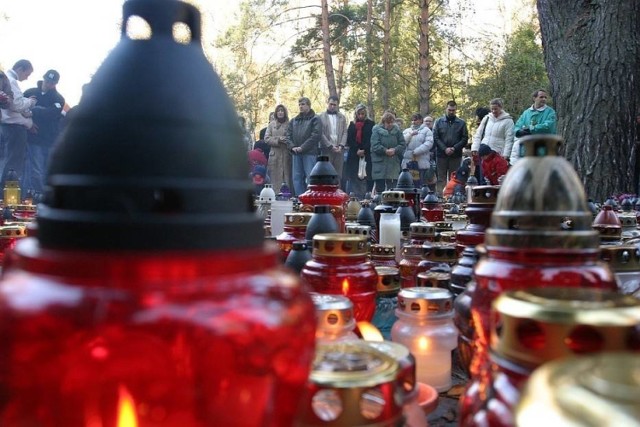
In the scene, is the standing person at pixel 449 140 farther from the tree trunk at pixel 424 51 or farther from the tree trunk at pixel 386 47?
the tree trunk at pixel 386 47

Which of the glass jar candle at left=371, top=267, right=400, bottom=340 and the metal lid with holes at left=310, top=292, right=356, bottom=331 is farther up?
the metal lid with holes at left=310, top=292, right=356, bottom=331

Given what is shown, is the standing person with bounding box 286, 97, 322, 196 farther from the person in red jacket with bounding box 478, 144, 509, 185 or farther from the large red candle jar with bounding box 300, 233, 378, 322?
the large red candle jar with bounding box 300, 233, 378, 322

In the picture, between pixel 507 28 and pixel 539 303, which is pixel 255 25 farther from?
pixel 539 303

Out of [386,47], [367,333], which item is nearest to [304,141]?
[367,333]

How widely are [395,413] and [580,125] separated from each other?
5094mm

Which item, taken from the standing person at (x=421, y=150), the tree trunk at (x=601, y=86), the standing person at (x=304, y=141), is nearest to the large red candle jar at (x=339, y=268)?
the tree trunk at (x=601, y=86)

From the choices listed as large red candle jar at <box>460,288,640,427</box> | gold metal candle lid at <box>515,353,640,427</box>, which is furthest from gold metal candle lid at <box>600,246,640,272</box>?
gold metal candle lid at <box>515,353,640,427</box>

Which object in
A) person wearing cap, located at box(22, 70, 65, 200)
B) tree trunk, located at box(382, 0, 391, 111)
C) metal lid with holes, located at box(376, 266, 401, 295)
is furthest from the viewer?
tree trunk, located at box(382, 0, 391, 111)

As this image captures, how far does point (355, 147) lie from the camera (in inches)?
312

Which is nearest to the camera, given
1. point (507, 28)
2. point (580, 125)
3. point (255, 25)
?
point (580, 125)

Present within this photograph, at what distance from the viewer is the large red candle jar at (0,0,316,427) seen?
1.18 feet

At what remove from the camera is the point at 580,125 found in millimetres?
4996

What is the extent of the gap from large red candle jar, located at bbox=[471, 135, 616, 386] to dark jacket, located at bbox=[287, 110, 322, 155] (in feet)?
21.5

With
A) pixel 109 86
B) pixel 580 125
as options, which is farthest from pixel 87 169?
pixel 580 125
